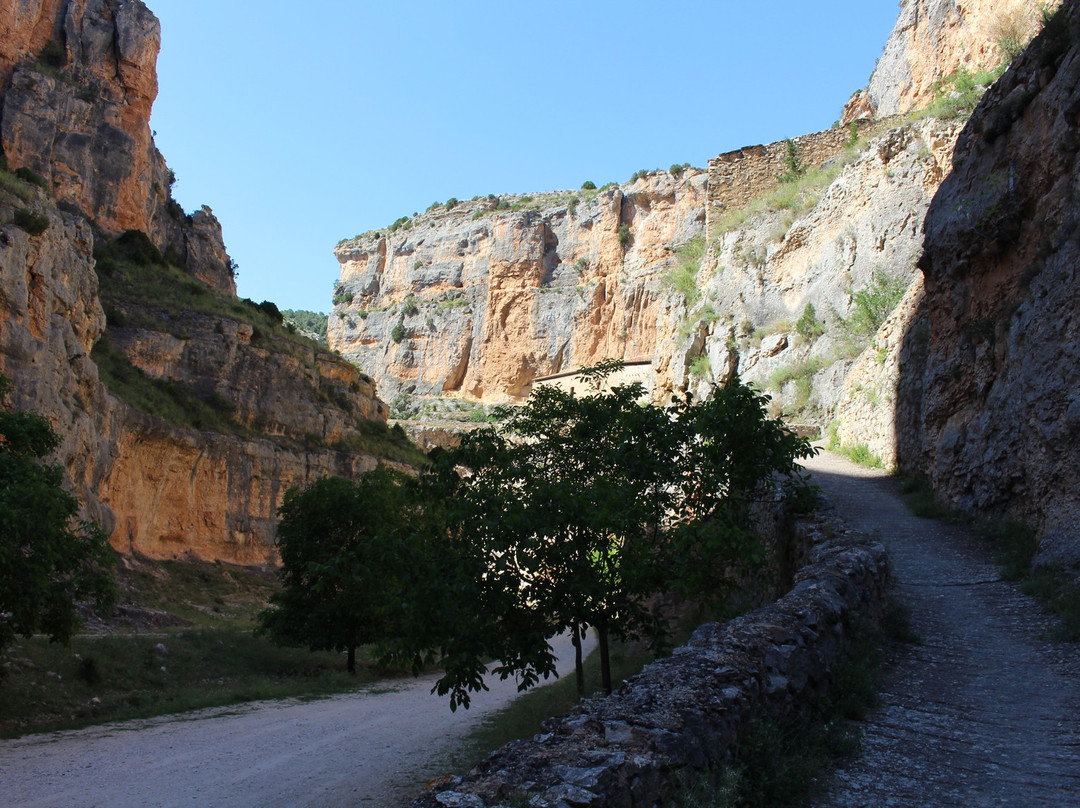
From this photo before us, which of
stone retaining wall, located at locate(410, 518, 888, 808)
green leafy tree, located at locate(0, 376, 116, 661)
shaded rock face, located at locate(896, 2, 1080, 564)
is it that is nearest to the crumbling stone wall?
shaded rock face, located at locate(896, 2, 1080, 564)

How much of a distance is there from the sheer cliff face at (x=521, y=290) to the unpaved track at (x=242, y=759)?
55388mm

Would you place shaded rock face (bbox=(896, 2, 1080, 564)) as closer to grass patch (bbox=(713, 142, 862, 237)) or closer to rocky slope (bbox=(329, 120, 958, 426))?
rocky slope (bbox=(329, 120, 958, 426))

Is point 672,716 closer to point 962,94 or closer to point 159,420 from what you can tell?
point 159,420

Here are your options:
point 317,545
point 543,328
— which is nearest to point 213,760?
point 317,545

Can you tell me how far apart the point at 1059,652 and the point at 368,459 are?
33565 mm

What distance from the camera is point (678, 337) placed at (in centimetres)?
3309

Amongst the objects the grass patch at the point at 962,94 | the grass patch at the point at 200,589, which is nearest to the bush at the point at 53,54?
the grass patch at the point at 200,589

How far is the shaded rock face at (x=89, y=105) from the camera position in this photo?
34625mm

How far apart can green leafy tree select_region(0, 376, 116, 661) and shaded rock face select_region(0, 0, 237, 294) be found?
25817 mm

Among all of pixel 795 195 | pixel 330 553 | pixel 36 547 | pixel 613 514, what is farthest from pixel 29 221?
pixel 795 195

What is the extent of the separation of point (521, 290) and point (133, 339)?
4984cm

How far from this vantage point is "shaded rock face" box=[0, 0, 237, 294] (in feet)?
114

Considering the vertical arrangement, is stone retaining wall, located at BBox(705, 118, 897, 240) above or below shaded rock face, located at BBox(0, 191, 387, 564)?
above

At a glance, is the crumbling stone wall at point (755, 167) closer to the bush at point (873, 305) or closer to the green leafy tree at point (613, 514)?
the bush at point (873, 305)
